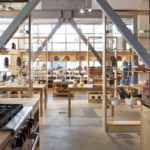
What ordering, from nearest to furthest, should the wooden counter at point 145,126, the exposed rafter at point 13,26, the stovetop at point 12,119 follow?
the stovetop at point 12,119, the wooden counter at point 145,126, the exposed rafter at point 13,26

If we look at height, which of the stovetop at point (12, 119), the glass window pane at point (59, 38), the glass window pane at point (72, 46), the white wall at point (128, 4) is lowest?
the stovetop at point (12, 119)

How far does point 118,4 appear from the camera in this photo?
396 inches

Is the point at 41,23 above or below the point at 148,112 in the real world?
above

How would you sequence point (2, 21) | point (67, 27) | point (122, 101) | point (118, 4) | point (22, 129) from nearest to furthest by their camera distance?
point (22, 129) < point (122, 101) < point (118, 4) < point (2, 21) < point (67, 27)

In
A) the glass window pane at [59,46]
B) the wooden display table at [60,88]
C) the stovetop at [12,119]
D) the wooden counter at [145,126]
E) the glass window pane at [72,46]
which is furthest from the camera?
the glass window pane at [59,46]

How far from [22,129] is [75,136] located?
254 cm

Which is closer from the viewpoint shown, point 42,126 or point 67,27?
point 42,126

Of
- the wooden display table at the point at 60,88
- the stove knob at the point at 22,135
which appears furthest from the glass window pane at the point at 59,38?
the stove knob at the point at 22,135

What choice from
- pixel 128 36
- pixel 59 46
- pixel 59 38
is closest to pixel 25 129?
pixel 128 36

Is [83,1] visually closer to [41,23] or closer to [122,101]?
[122,101]

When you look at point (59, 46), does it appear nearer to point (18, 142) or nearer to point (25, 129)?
point (25, 129)

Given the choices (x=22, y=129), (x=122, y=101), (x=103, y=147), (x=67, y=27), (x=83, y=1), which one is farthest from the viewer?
(x=67, y=27)

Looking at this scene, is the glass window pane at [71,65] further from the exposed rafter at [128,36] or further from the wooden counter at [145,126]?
the wooden counter at [145,126]

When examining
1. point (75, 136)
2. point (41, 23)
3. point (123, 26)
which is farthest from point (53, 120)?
point (41, 23)
